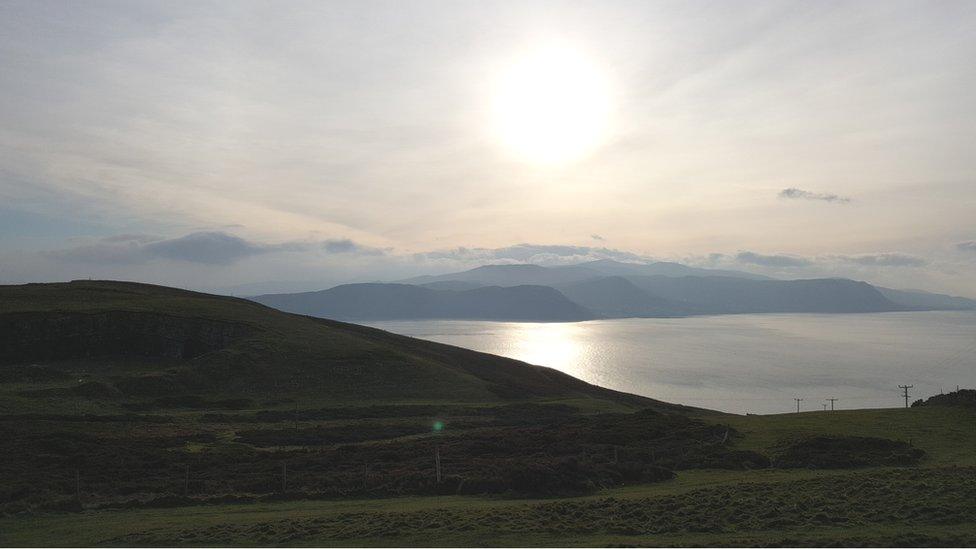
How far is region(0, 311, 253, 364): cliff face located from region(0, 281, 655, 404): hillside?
0.12 m

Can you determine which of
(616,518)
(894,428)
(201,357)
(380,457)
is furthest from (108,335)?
(894,428)

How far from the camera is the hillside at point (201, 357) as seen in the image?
71.4m

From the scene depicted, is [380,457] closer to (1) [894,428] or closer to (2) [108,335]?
(1) [894,428]

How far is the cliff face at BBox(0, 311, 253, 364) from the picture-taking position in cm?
7919

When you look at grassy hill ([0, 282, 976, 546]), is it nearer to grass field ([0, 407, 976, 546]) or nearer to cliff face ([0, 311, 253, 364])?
grass field ([0, 407, 976, 546])

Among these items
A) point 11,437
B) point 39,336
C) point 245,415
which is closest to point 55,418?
point 11,437

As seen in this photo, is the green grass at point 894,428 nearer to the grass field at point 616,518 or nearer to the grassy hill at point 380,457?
the grassy hill at point 380,457

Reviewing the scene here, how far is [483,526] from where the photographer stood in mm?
22953

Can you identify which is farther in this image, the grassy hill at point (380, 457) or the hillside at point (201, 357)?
the hillside at point (201, 357)

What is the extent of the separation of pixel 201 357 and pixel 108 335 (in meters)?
15.7

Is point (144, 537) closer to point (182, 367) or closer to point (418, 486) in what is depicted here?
point (418, 486)

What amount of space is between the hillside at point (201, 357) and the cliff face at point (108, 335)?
0.12 metres

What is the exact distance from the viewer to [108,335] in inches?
3275

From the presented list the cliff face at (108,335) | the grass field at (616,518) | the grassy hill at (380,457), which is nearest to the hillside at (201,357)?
the cliff face at (108,335)
